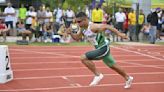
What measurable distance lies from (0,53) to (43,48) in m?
8.87

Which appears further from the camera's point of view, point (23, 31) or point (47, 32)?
point (47, 32)

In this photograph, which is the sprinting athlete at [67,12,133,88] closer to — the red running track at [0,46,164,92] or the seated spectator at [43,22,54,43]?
the red running track at [0,46,164,92]

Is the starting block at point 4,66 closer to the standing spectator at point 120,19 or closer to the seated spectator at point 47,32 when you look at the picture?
the seated spectator at point 47,32

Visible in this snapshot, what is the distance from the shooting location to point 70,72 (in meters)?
11.8

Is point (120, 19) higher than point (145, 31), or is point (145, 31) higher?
point (120, 19)

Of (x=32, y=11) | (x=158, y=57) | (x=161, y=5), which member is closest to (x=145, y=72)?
(x=158, y=57)

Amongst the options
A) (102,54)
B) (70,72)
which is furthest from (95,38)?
(70,72)

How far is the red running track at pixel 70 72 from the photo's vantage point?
368 inches

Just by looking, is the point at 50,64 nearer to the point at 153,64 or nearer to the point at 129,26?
the point at 153,64

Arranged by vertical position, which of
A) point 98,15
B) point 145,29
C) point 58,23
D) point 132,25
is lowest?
point 145,29

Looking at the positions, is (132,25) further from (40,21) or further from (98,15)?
(40,21)

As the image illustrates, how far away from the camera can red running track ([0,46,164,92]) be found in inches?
Result: 368

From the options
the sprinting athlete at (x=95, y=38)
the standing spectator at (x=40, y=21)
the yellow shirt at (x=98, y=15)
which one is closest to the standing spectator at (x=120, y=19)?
the yellow shirt at (x=98, y=15)

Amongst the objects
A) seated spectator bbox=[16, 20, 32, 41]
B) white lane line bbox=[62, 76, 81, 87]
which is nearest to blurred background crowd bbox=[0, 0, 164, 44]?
seated spectator bbox=[16, 20, 32, 41]
